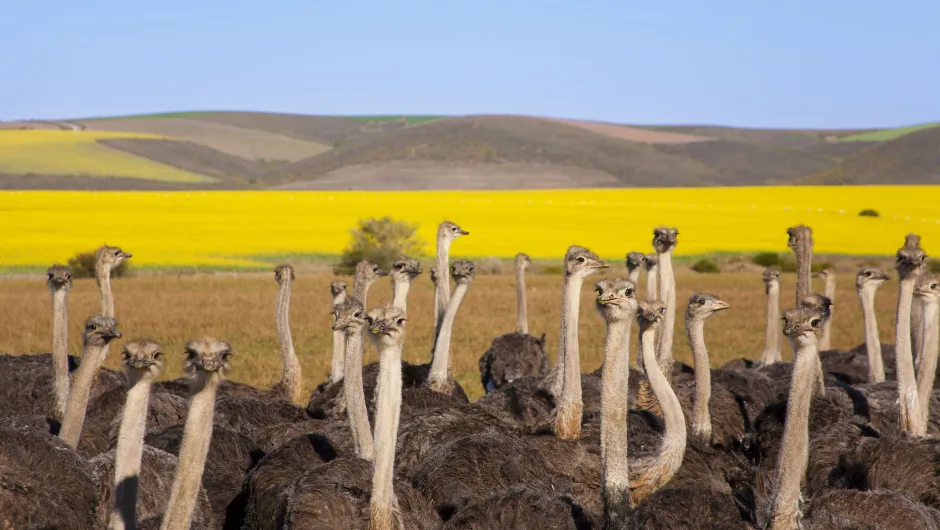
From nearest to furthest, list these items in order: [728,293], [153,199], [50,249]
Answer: [728,293]
[50,249]
[153,199]

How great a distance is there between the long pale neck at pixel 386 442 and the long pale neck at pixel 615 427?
1292mm

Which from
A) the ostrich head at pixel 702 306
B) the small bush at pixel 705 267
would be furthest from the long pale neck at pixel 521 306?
the small bush at pixel 705 267

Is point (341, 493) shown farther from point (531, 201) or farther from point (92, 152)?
point (92, 152)

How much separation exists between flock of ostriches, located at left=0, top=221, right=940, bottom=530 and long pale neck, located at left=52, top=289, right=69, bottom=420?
0.02 meters

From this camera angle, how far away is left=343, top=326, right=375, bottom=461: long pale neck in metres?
7.62

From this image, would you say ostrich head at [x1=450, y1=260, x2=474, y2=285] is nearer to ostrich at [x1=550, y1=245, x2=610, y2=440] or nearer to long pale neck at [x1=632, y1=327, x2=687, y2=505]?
ostrich at [x1=550, y1=245, x2=610, y2=440]

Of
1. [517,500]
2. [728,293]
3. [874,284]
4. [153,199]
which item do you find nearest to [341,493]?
[517,500]

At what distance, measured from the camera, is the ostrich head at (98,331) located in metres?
7.38

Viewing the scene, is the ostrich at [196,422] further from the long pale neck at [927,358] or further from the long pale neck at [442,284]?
the long pale neck at [442,284]

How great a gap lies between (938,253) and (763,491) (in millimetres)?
34309

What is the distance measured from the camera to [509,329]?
792 inches

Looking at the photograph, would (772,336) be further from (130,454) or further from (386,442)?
(130,454)

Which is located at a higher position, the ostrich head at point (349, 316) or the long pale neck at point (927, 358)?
the ostrich head at point (349, 316)

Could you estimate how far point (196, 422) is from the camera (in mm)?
5453
